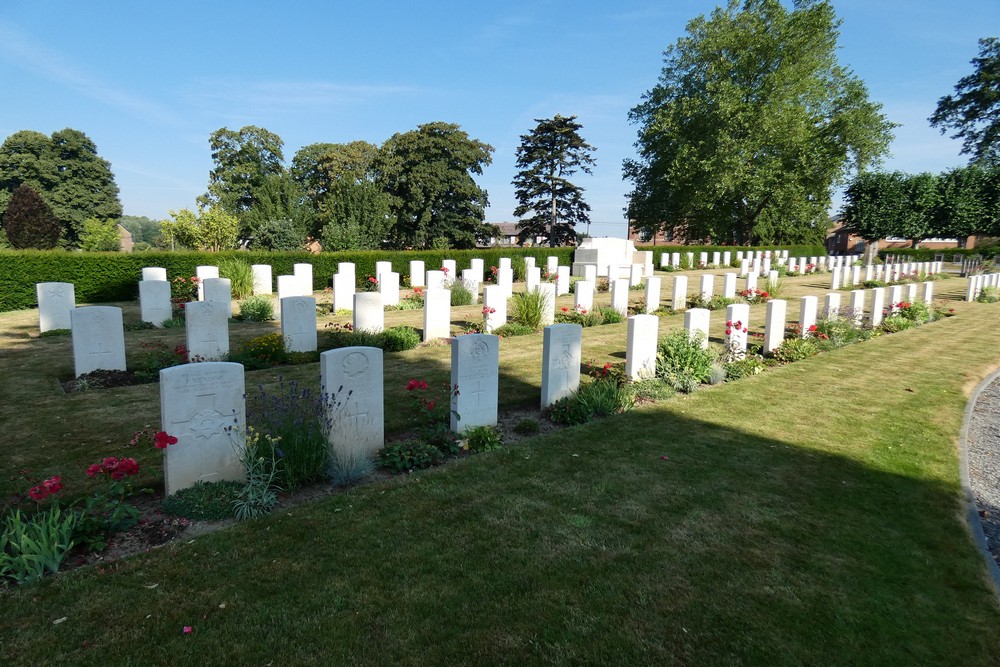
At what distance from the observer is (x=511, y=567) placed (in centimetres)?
383

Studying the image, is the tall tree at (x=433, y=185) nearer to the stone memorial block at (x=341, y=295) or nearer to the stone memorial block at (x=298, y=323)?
the stone memorial block at (x=341, y=295)

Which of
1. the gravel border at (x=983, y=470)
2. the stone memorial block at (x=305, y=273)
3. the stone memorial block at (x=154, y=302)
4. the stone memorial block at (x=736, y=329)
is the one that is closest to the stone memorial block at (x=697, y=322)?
the stone memorial block at (x=736, y=329)

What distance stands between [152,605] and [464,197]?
42202 millimetres

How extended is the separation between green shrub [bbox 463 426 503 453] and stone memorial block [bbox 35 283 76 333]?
10602 mm

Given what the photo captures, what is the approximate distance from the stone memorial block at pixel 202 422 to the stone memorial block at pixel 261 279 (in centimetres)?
1392

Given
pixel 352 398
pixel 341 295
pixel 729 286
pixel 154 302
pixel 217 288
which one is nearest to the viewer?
pixel 352 398

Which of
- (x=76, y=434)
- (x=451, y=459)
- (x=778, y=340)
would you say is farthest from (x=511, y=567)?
(x=778, y=340)

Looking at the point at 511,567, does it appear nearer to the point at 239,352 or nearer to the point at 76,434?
the point at 76,434

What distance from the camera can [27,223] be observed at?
3778 cm

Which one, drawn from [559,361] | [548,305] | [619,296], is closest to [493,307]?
[548,305]

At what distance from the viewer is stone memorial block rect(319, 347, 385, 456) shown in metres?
5.41

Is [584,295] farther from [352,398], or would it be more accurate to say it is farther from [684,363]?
[352,398]

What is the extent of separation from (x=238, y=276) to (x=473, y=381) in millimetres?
13581

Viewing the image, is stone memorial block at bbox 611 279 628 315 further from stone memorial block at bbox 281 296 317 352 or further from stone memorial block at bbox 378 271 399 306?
stone memorial block at bbox 281 296 317 352
